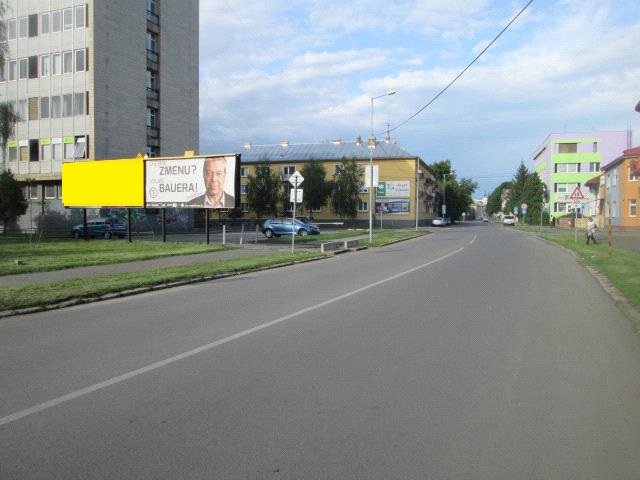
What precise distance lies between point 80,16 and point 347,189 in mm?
35721

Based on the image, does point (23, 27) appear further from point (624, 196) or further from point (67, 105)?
point (624, 196)

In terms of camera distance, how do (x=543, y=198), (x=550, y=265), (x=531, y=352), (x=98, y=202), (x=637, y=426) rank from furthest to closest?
(x=543, y=198)
(x=98, y=202)
(x=550, y=265)
(x=531, y=352)
(x=637, y=426)

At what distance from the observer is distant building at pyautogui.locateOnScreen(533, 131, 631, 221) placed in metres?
83.5

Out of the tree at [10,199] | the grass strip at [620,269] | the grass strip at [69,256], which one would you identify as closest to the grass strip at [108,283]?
the grass strip at [69,256]

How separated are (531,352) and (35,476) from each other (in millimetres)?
5469

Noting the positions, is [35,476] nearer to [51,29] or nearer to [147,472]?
[147,472]

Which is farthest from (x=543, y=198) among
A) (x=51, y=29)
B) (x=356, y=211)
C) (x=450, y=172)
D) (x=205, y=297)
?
(x=205, y=297)

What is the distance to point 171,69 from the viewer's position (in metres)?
54.4

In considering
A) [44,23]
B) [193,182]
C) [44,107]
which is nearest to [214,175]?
[193,182]

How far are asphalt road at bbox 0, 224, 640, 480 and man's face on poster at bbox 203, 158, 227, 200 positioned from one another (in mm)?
17558

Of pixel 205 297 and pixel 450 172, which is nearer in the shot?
pixel 205 297

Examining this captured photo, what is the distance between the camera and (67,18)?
154 ft

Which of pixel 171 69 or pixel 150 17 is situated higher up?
pixel 150 17

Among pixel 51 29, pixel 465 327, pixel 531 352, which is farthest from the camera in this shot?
pixel 51 29
